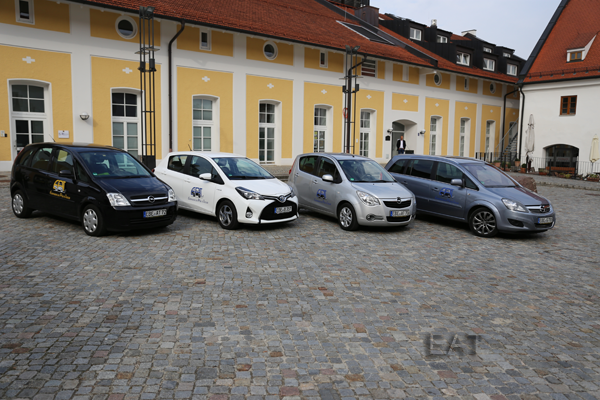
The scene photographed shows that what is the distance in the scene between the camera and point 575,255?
8.89 metres

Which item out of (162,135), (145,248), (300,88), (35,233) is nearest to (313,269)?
(145,248)

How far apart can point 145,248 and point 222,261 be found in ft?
5.32

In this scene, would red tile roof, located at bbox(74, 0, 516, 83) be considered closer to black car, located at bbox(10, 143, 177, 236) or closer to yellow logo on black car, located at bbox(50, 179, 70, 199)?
black car, located at bbox(10, 143, 177, 236)

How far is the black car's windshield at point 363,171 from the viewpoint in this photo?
37.1 ft

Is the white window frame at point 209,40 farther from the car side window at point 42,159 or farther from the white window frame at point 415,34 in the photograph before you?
the white window frame at point 415,34

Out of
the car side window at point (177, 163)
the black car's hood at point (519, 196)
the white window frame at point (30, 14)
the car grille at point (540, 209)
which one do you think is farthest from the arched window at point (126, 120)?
the car grille at point (540, 209)

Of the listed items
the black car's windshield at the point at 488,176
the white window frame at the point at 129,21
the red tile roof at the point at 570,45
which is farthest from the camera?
the red tile roof at the point at 570,45

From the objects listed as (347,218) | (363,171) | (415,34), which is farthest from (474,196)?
(415,34)

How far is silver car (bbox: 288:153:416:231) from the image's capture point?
34.2ft

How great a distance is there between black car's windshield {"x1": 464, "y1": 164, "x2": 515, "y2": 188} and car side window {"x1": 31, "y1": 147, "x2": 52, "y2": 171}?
9188 millimetres

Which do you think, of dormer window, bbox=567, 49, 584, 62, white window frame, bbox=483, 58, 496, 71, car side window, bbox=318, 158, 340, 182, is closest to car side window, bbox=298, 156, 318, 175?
car side window, bbox=318, 158, 340, 182

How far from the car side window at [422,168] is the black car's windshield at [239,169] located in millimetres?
3874

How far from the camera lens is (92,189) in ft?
29.5

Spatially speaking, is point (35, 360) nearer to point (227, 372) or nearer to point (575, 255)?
point (227, 372)
